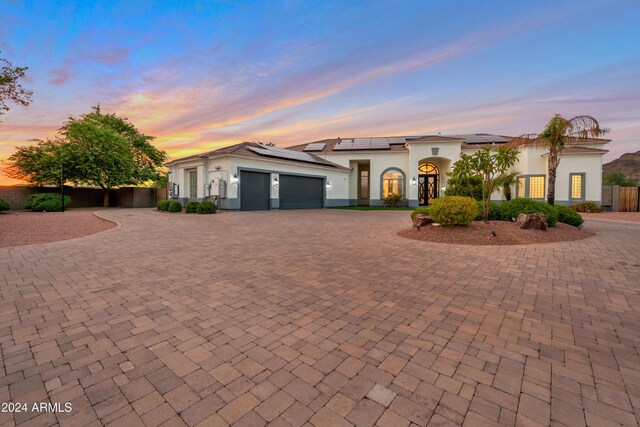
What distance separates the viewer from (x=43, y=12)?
8.94m

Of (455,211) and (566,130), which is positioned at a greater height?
(566,130)

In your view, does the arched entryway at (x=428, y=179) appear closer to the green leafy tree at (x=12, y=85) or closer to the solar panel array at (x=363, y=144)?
the solar panel array at (x=363, y=144)

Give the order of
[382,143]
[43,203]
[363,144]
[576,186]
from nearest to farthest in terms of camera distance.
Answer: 1. [43,203]
2. [576,186]
3. [382,143]
4. [363,144]

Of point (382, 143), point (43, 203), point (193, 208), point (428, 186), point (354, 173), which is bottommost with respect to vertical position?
point (193, 208)

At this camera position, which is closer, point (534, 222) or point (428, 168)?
point (534, 222)

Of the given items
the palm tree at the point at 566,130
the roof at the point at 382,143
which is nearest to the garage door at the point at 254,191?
the roof at the point at 382,143

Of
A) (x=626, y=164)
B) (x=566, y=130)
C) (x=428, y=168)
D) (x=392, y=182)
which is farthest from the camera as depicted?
(x=626, y=164)

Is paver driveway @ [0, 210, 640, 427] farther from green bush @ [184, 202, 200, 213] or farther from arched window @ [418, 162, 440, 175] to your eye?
arched window @ [418, 162, 440, 175]

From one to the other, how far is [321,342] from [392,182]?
24.9 metres

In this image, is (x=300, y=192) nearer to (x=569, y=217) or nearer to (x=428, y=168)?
(x=428, y=168)

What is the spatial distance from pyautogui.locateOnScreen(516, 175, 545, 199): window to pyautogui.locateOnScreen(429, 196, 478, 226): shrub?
56.7 ft

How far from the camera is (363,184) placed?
94.5 ft

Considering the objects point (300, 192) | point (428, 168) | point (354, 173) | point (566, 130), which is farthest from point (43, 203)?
point (428, 168)

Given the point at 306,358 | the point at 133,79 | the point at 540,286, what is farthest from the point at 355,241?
the point at 133,79
